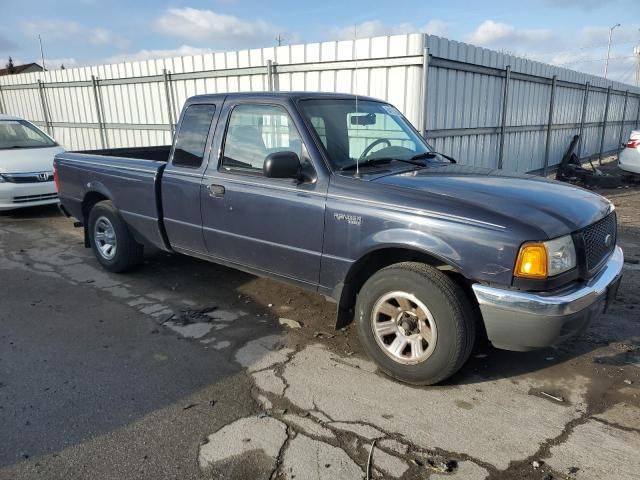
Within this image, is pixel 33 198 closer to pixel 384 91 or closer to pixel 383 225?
pixel 384 91

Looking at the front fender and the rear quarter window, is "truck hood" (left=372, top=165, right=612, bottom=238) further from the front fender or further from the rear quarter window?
the rear quarter window

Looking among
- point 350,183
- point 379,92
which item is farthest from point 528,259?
point 379,92

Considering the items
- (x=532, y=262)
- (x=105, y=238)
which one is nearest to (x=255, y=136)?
(x=532, y=262)

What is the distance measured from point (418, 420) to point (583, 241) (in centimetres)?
152

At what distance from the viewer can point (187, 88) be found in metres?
10.9

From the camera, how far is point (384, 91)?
8.00m

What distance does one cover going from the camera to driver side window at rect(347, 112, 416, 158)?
3945mm

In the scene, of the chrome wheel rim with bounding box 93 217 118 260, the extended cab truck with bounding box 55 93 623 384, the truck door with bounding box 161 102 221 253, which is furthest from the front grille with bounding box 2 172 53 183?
the truck door with bounding box 161 102 221 253

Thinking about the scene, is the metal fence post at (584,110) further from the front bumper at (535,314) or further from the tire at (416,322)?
the tire at (416,322)

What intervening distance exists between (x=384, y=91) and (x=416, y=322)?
5.59 metres

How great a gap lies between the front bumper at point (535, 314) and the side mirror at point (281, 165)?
4.93ft

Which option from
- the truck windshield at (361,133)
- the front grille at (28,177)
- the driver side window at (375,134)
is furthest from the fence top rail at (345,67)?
the front grille at (28,177)

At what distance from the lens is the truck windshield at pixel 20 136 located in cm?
903

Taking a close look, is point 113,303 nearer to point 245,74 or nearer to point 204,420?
point 204,420
